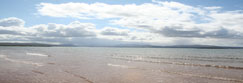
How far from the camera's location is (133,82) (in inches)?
564

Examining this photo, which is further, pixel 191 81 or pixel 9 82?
pixel 191 81

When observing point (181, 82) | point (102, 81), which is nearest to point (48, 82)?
point (102, 81)

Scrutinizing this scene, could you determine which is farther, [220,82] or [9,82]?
[220,82]

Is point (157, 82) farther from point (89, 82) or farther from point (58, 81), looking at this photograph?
point (58, 81)

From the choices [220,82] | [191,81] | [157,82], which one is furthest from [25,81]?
[220,82]

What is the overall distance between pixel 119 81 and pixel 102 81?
1.28 metres

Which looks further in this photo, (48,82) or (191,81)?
(191,81)

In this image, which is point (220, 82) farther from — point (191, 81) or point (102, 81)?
point (102, 81)

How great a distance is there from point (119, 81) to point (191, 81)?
18.3 feet

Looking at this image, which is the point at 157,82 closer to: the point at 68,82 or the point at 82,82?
the point at 82,82

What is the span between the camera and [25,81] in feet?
46.9

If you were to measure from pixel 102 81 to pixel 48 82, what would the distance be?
3853 millimetres

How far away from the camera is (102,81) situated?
1456 centimetres

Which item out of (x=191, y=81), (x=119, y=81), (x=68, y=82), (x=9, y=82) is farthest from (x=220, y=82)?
(x=9, y=82)
